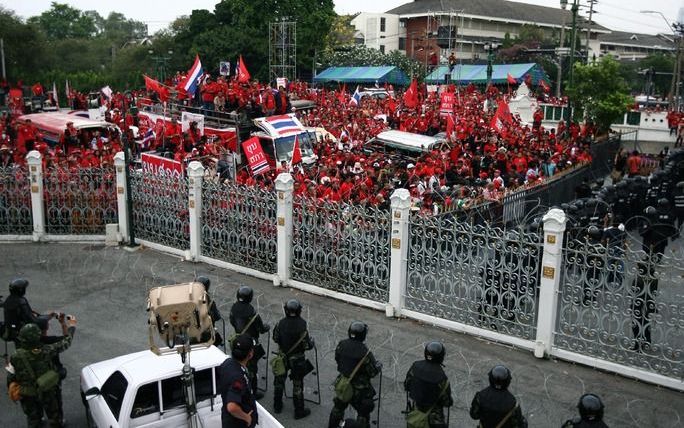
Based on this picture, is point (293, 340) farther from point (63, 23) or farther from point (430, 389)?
point (63, 23)

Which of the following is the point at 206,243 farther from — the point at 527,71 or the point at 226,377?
the point at 527,71

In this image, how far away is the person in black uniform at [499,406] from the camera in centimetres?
554

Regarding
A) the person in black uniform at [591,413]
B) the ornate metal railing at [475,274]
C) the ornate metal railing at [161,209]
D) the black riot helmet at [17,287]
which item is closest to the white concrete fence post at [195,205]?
the ornate metal railing at [161,209]

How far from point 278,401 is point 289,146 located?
1388cm

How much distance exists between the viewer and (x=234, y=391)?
5473 mm

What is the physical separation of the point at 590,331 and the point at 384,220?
12.0 ft

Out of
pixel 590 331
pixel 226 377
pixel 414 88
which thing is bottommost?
pixel 590 331

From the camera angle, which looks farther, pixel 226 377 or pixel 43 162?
pixel 43 162

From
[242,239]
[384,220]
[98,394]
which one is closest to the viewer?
[98,394]

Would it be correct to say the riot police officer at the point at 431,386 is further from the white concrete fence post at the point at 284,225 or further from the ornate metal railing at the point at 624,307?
the white concrete fence post at the point at 284,225

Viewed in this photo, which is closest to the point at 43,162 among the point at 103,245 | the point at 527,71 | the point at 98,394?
the point at 103,245

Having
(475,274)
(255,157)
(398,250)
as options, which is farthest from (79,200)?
(475,274)

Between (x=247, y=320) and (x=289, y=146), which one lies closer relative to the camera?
(x=247, y=320)

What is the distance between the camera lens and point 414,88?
27.6m
